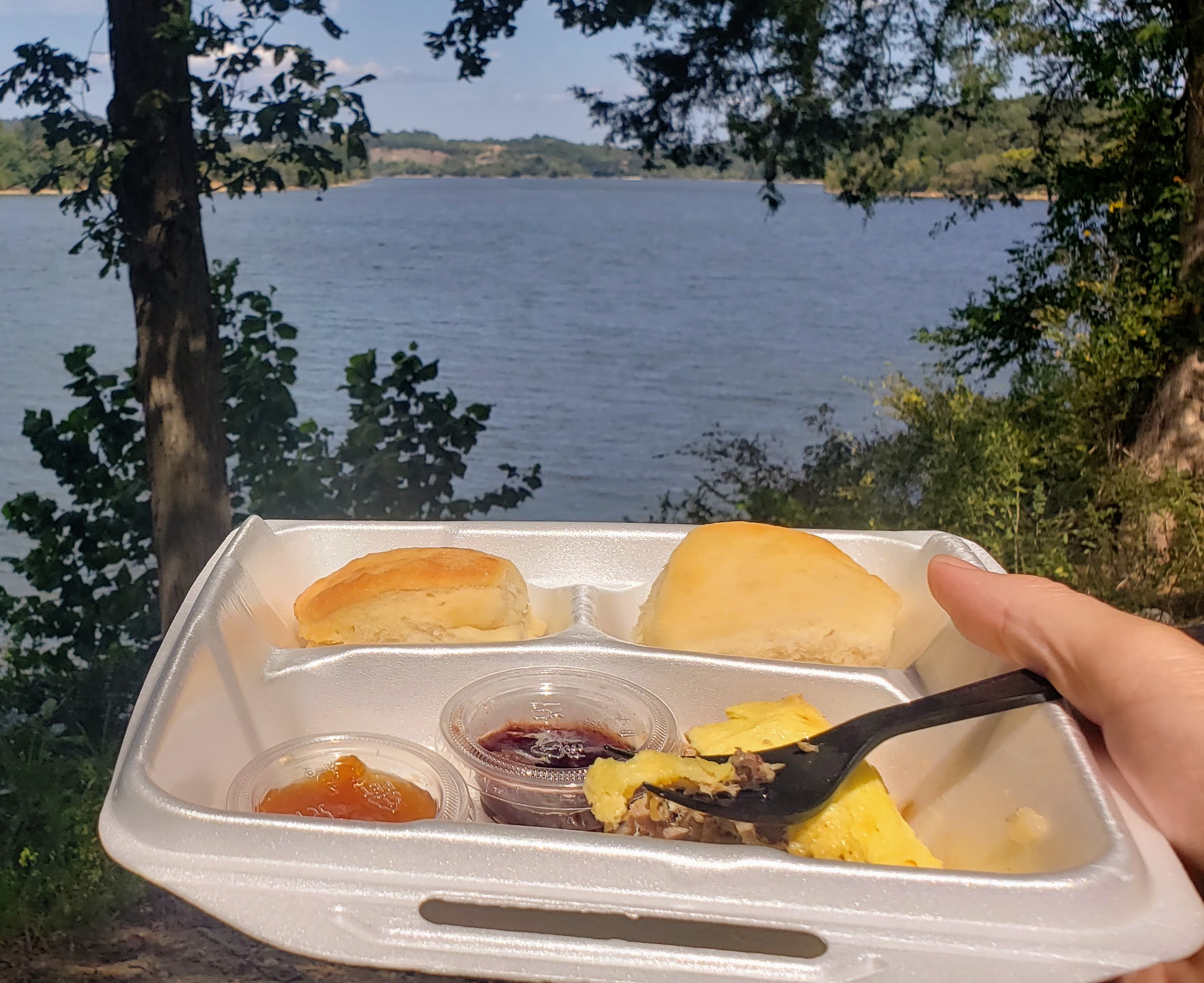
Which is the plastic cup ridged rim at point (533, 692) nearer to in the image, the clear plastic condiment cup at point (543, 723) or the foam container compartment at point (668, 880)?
the clear plastic condiment cup at point (543, 723)

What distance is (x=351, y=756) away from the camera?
2.99 ft

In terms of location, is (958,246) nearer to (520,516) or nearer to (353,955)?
(520,516)

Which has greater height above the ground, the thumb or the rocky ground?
the thumb

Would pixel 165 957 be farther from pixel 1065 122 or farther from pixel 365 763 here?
pixel 1065 122

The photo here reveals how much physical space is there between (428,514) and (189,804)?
1.99 metres

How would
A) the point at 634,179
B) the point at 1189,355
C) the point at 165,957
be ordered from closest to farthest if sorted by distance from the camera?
the point at 165,957, the point at 1189,355, the point at 634,179

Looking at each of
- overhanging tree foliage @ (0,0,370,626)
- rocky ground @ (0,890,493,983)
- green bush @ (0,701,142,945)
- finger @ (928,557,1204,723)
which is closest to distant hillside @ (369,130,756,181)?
overhanging tree foliage @ (0,0,370,626)

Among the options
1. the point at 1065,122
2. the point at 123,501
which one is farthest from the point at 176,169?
the point at 1065,122

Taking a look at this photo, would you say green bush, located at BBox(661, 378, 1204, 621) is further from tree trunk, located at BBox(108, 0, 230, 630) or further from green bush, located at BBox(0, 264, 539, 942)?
tree trunk, located at BBox(108, 0, 230, 630)

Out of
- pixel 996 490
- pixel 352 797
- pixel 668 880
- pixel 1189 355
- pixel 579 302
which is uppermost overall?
pixel 579 302

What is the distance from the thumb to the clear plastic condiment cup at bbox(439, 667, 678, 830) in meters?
0.34

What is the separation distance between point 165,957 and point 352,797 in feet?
3.09

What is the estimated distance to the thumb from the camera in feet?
2.23

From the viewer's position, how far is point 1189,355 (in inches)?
102
